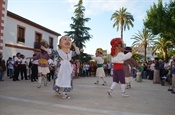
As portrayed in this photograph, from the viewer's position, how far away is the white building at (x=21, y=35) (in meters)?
26.9

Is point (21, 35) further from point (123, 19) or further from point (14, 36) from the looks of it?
point (123, 19)

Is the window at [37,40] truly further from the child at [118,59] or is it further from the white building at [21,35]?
the child at [118,59]

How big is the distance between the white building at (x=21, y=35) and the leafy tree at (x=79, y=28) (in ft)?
12.7

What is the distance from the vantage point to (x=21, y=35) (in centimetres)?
3005

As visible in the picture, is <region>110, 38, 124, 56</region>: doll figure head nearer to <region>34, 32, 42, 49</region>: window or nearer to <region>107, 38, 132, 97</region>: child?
<region>107, 38, 132, 97</region>: child

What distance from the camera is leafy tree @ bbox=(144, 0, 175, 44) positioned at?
2778cm

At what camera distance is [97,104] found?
6.74 m

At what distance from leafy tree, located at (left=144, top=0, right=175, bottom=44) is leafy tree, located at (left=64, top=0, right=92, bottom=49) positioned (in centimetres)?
930

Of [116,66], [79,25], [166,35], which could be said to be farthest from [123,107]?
[79,25]

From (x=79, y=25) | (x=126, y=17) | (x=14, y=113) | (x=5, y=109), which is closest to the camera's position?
(x=14, y=113)

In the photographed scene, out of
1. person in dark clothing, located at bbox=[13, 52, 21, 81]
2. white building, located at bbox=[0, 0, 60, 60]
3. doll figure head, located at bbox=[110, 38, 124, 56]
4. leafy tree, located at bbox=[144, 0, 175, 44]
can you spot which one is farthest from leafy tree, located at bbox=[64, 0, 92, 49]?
doll figure head, located at bbox=[110, 38, 124, 56]

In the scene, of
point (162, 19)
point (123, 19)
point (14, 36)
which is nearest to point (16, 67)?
point (14, 36)

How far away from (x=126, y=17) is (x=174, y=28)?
2683 centimetres

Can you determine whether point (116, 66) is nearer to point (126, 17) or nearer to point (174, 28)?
point (174, 28)
